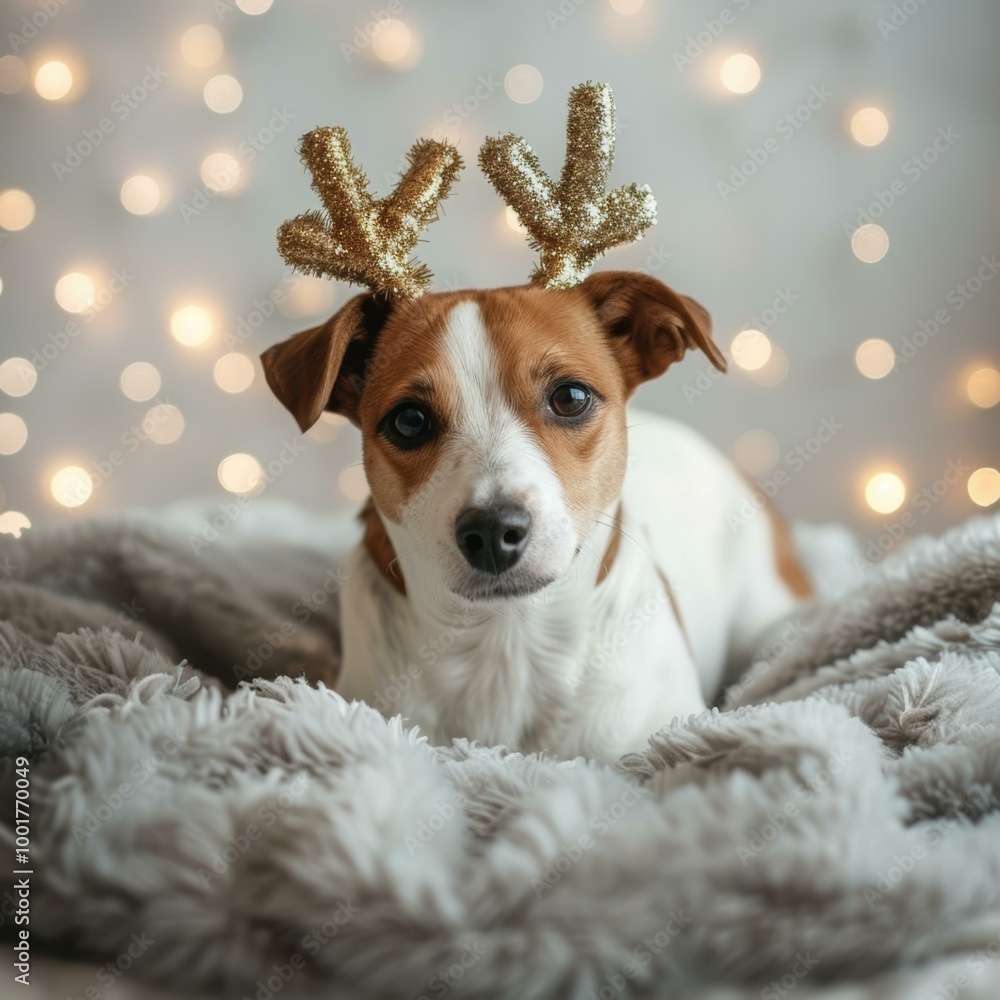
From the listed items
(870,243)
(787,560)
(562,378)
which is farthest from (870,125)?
(562,378)

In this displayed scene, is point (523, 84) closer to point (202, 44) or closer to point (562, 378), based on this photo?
point (202, 44)

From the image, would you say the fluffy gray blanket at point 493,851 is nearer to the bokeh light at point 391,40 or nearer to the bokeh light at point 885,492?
the bokeh light at point 885,492

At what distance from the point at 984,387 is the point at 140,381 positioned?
9.80ft

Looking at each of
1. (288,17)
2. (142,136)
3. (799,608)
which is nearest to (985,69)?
(799,608)

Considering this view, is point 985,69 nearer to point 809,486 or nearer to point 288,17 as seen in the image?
point 809,486

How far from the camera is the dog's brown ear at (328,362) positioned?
1575 millimetres

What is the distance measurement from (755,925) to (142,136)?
3.15m

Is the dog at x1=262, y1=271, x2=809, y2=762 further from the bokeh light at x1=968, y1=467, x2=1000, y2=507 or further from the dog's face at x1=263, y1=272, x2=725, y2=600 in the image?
the bokeh light at x1=968, y1=467, x2=1000, y2=507

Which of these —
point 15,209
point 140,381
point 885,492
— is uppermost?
point 15,209

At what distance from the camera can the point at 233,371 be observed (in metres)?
3.34

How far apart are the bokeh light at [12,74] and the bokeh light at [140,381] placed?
3.16 ft

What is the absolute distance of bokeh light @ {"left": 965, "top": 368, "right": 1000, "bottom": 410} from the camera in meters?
3.13

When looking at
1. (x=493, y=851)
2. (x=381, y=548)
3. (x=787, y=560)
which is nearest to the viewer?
(x=493, y=851)

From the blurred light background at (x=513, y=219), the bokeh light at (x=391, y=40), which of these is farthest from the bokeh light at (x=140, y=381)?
the bokeh light at (x=391, y=40)
